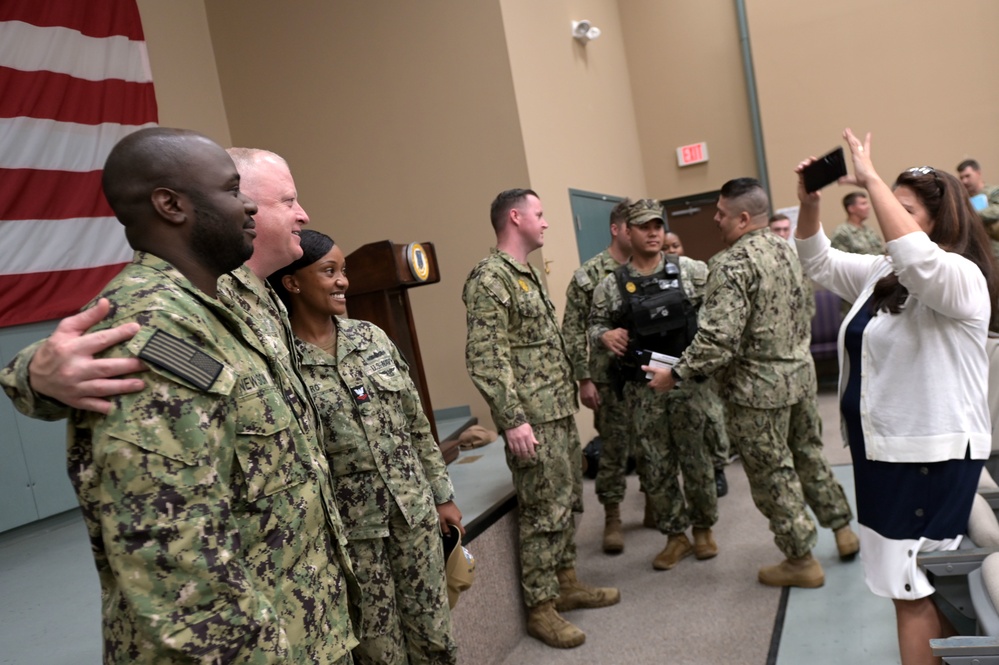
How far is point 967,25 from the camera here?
716 centimetres

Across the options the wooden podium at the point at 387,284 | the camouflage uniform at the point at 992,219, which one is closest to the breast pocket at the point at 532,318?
the wooden podium at the point at 387,284

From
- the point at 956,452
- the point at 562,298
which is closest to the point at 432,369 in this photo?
the point at 562,298

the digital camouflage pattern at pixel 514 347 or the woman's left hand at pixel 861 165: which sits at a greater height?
the woman's left hand at pixel 861 165

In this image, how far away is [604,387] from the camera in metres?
4.25

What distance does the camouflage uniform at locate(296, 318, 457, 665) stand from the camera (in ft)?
6.50

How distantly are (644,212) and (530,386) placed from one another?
1.08 m

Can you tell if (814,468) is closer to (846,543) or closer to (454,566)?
(846,543)

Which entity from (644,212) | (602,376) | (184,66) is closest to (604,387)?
(602,376)

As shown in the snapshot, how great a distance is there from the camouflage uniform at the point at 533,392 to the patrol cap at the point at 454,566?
30.5 inches

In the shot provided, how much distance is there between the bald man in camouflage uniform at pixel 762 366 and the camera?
3141mm

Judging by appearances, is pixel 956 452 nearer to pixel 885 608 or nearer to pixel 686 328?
pixel 885 608

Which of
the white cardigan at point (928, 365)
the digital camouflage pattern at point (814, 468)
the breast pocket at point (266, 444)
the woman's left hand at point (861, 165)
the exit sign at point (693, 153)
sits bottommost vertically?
the digital camouflage pattern at point (814, 468)

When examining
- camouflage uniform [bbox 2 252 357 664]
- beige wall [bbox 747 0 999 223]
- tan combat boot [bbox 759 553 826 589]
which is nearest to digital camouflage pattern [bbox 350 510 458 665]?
camouflage uniform [bbox 2 252 357 664]

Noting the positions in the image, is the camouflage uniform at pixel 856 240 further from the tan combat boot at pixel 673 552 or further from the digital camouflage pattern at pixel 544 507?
the digital camouflage pattern at pixel 544 507
